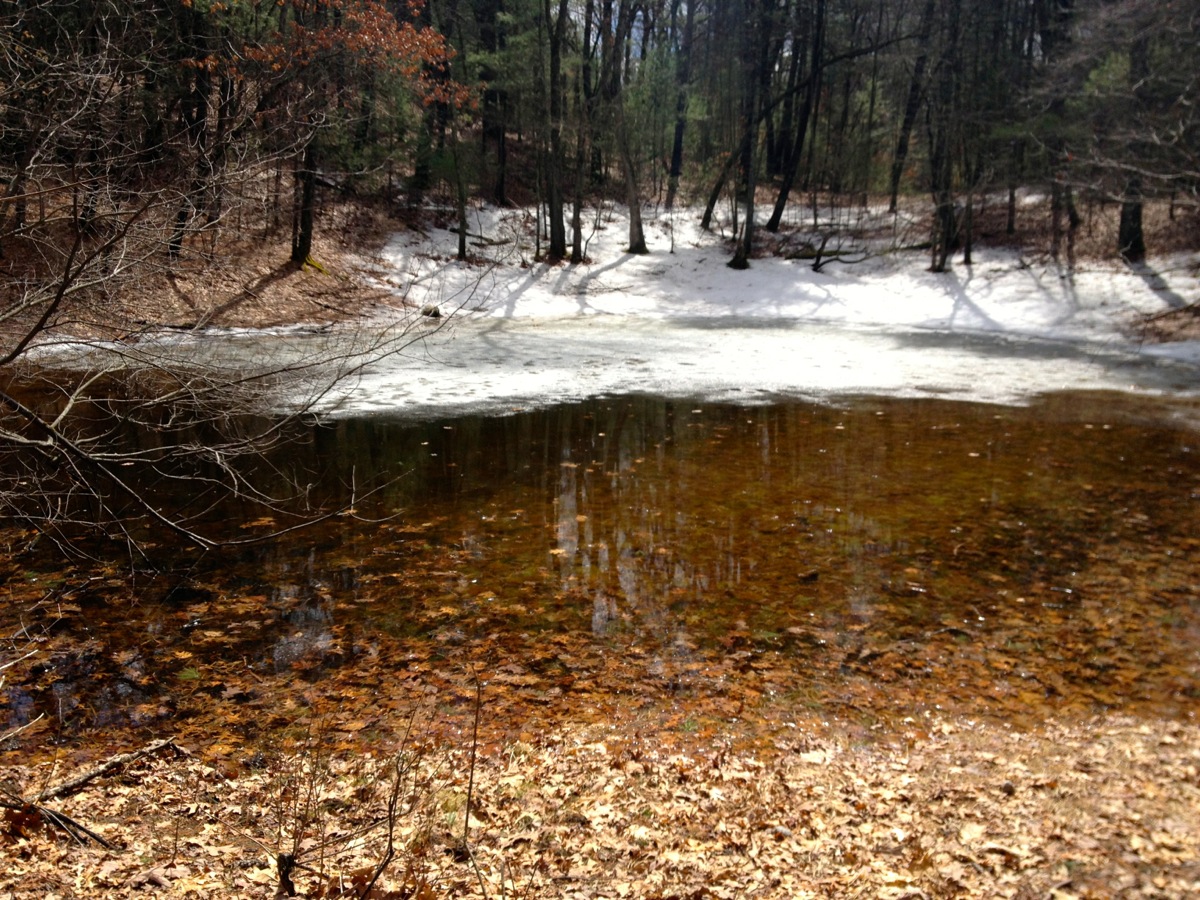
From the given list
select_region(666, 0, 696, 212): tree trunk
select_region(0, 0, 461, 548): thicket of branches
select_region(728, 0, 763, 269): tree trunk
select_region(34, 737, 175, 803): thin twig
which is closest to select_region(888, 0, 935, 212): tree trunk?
select_region(728, 0, 763, 269): tree trunk

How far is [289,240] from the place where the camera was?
2389 centimetres

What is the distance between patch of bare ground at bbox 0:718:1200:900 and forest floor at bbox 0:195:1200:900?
0.01 meters

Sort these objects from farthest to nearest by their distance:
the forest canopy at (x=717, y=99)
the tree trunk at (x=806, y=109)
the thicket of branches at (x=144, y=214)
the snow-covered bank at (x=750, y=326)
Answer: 1. the tree trunk at (x=806, y=109)
2. the forest canopy at (x=717, y=99)
3. the snow-covered bank at (x=750, y=326)
4. the thicket of branches at (x=144, y=214)

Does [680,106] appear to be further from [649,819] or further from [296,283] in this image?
[649,819]

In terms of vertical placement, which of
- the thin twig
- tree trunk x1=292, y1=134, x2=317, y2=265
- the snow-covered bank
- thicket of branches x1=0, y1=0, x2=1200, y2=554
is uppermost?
thicket of branches x1=0, y1=0, x2=1200, y2=554

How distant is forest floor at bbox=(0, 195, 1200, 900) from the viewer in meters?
3.43

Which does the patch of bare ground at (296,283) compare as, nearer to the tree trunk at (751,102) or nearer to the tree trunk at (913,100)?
the tree trunk at (751,102)

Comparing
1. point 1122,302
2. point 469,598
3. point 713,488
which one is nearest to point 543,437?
point 713,488

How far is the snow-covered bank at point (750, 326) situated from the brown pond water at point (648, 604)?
8.81 ft

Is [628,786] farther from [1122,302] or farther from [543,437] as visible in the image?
[1122,302]

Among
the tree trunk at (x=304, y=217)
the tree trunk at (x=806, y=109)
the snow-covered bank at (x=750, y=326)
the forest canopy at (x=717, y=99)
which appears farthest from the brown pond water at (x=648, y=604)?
the tree trunk at (x=806, y=109)

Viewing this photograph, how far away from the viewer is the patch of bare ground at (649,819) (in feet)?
11.2

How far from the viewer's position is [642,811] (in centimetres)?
396

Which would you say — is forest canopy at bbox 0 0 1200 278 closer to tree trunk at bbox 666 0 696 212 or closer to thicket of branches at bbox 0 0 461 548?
tree trunk at bbox 666 0 696 212
